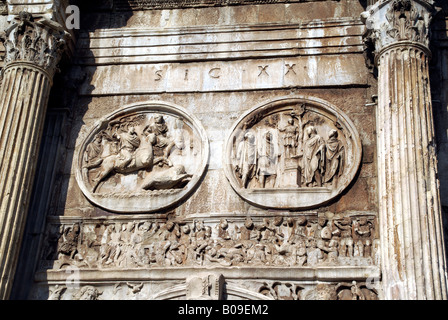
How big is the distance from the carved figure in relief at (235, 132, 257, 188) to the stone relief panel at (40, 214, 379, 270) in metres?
0.77

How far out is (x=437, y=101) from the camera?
12984mm

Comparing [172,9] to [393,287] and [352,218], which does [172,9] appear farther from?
[393,287]

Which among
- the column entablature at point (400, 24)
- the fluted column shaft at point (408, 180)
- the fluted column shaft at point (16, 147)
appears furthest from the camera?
→ the column entablature at point (400, 24)

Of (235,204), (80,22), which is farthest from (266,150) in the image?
(80,22)

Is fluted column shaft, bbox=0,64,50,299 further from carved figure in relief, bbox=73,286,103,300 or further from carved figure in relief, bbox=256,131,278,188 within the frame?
carved figure in relief, bbox=256,131,278,188

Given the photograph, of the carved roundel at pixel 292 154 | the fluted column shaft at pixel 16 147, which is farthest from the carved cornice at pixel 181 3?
the fluted column shaft at pixel 16 147

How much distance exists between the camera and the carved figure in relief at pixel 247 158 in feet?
42.6

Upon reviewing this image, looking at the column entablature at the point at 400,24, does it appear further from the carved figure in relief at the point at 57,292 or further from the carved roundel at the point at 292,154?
the carved figure in relief at the point at 57,292

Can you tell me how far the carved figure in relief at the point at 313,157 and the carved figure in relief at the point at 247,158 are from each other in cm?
83

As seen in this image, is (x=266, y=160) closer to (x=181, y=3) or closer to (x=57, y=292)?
(x=181, y=3)

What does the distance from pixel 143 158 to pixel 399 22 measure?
15.2ft

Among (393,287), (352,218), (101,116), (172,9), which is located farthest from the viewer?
(172,9)

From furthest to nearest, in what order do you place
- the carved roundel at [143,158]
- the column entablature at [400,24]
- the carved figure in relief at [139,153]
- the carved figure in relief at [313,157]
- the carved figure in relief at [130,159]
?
1. the carved figure in relief at [130,159]
2. the carved figure in relief at [139,153]
3. the carved roundel at [143,158]
4. the carved figure in relief at [313,157]
5. the column entablature at [400,24]
